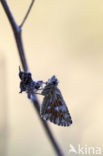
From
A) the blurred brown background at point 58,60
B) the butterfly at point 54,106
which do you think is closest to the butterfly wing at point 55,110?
the butterfly at point 54,106

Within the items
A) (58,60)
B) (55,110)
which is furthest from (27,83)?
(58,60)

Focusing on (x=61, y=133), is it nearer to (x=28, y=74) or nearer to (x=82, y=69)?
(x=82, y=69)

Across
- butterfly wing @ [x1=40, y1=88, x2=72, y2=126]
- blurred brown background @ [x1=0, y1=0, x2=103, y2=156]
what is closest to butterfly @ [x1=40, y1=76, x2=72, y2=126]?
butterfly wing @ [x1=40, y1=88, x2=72, y2=126]

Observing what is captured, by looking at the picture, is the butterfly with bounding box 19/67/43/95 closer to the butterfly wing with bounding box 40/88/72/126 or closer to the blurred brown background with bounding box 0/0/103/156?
the butterfly wing with bounding box 40/88/72/126

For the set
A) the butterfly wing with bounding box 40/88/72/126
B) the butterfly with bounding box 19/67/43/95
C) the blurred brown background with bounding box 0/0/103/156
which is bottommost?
the blurred brown background with bounding box 0/0/103/156

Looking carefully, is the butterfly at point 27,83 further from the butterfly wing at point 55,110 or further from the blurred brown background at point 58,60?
the blurred brown background at point 58,60

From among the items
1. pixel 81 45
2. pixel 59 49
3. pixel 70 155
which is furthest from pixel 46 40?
pixel 70 155

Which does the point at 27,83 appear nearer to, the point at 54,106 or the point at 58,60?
the point at 54,106
